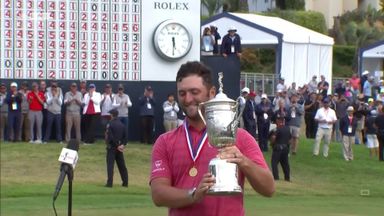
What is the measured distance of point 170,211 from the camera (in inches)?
247

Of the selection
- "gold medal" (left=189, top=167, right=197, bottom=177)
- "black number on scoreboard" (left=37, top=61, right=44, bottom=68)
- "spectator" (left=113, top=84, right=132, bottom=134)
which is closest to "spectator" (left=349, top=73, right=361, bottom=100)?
"spectator" (left=113, top=84, right=132, bottom=134)

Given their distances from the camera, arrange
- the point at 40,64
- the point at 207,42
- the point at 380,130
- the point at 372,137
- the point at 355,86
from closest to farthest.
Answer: the point at 40,64 → the point at 380,130 → the point at 207,42 → the point at 372,137 → the point at 355,86

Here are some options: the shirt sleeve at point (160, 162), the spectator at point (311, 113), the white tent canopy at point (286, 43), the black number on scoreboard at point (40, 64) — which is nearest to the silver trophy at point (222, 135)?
the shirt sleeve at point (160, 162)

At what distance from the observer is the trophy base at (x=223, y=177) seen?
566 cm

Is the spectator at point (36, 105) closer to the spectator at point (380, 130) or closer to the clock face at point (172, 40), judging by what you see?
the clock face at point (172, 40)

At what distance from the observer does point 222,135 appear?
18.6 feet

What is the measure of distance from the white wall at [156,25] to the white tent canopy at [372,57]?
1979 centimetres

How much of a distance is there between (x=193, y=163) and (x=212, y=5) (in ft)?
218

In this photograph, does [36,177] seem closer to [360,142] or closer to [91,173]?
[91,173]

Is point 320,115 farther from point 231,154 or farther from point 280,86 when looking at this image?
point 231,154

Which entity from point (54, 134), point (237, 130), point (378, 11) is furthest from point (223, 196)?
point (378, 11)

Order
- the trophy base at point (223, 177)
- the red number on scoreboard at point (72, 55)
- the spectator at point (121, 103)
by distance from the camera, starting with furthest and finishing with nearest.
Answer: the red number on scoreboard at point (72, 55) < the spectator at point (121, 103) < the trophy base at point (223, 177)

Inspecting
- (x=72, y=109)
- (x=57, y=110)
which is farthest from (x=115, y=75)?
(x=57, y=110)

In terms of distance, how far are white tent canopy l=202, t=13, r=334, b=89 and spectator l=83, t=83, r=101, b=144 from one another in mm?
14826
